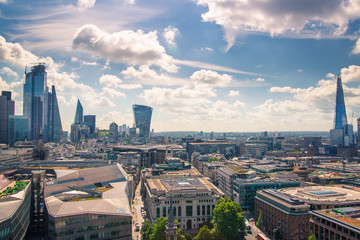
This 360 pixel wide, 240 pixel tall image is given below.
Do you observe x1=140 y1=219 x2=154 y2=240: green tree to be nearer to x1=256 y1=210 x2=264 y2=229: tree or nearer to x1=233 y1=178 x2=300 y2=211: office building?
x1=256 y1=210 x2=264 y2=229: tree

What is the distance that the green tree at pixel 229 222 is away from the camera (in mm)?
80188

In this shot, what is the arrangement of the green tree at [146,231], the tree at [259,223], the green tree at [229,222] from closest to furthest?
the green tree at [146,231], the green tree at [229,222], the tree at [259,223]

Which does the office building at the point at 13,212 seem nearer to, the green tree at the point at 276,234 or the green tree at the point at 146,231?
the green tree at the point at 146,231

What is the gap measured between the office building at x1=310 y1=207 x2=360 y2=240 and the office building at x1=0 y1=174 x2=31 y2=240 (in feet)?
221

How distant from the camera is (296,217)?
3147 inches

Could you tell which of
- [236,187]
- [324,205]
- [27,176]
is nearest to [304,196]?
[324,205]

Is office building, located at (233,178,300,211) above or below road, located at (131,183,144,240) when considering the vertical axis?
above

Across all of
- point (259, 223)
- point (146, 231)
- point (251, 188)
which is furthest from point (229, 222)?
point (251, 188)

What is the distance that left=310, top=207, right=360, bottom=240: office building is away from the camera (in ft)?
203

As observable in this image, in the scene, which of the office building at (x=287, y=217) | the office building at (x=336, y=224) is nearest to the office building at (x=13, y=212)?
the office building at (x=287, y=217)

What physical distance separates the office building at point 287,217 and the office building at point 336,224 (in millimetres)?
3805

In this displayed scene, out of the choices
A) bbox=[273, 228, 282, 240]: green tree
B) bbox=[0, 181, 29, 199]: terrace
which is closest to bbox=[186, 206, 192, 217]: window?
bbox=[273, 228, 282, 240]: green tree

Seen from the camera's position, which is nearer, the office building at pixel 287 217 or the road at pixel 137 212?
the office building at pixel 287 217

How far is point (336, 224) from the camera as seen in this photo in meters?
66.1
